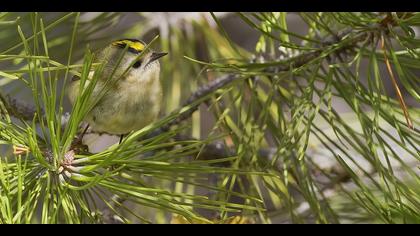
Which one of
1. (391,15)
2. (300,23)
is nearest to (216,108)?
(391,15)

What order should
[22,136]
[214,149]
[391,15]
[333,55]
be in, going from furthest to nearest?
1. [214,149]
2. [333,55]
3. [391,15]
4. [22,136]

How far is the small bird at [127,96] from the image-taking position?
3.25 feet

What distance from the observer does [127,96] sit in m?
1.02

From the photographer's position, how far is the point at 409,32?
0.85 metres

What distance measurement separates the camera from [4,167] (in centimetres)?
78

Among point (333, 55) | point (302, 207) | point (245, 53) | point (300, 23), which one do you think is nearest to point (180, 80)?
point (245, 53)

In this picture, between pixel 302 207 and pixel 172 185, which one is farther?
pixel 172 185

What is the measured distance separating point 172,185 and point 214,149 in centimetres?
26

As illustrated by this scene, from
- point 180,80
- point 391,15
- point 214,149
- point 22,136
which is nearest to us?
point 22,136

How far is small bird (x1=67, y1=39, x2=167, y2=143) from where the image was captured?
0.99 meters

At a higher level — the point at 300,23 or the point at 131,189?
the point at 300,23
